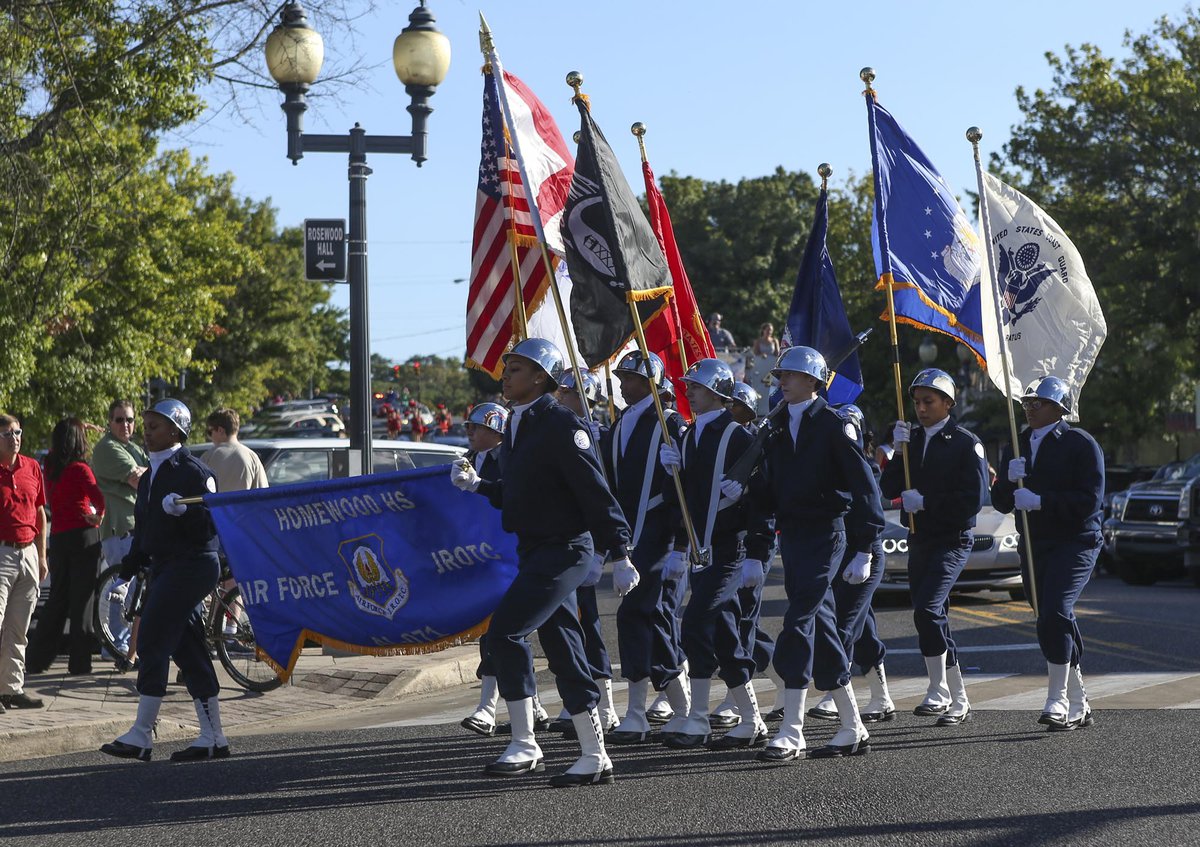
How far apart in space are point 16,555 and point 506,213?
3975 mm

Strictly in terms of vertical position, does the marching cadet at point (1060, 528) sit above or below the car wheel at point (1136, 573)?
above

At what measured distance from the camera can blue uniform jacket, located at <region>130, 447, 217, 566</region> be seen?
856 cm

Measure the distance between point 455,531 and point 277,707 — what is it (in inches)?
86.5

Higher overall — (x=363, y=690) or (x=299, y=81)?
(x=299, y=81)

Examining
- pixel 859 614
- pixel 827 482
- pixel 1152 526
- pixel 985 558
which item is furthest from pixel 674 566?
pixel 1152 526

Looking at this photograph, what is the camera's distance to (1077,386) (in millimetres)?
10727

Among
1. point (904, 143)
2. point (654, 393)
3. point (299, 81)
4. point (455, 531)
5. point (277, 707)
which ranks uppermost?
point (299, 81)

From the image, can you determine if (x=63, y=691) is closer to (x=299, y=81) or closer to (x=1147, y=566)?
(x=299, y=81)

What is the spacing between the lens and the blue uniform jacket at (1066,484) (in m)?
9.12

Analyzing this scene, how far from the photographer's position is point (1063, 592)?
Answer: 29.8ft

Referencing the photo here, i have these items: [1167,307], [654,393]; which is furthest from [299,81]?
[1167,307]

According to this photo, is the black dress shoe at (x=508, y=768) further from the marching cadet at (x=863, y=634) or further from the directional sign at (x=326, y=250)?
the directional sign at (x=326, y=250)

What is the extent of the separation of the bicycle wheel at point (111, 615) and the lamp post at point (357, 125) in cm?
203

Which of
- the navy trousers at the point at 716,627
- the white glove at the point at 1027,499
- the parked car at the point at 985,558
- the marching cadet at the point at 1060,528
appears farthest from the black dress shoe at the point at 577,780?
the parked car at the point at 985,558
